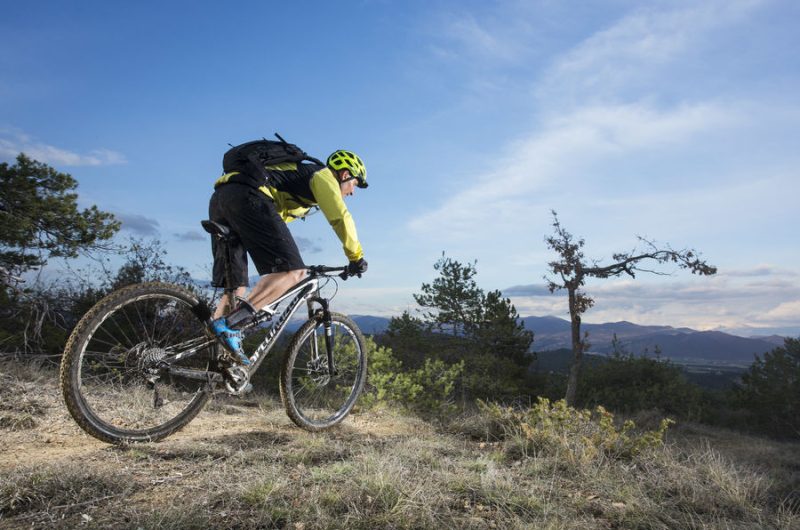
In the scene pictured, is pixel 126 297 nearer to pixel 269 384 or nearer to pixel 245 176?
pixel 245 176

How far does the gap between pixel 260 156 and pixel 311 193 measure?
1.79 ft

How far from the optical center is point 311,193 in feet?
15.4

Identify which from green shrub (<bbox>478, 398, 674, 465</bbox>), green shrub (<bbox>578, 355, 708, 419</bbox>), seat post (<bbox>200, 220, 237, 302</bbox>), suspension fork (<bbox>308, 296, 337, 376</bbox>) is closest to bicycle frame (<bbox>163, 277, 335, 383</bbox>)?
suspension fork (<bbox>308, 296, 337, 376</bbox>)

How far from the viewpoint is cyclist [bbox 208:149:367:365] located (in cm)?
416

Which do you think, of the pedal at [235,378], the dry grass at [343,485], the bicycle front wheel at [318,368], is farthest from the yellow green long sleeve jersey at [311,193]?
the dry grass at [343,485]

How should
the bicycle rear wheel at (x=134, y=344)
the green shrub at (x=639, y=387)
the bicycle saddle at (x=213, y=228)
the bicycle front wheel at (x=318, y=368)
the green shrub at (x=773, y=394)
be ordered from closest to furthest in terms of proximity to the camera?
the bicycle rear wheel at (x=134, y=344), the bicycle saddle at (x=213, y=228), the bicycle front wheel at (x=318, y=368), the green shrub at (x=639, y=387), the green shrub at (x=773, y=394)

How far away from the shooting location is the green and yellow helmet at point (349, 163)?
4.95 m

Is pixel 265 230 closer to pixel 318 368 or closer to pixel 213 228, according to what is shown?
pixel 213 228

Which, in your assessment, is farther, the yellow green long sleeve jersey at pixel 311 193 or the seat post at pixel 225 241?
the yellow green long sleeve jersey at pixel 311 193

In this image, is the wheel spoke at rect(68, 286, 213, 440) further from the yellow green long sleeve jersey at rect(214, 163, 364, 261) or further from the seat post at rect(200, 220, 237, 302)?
the yellow green long sleeve jersey at rect(214, 163, 364, 261)

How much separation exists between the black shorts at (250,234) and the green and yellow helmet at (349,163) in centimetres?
86

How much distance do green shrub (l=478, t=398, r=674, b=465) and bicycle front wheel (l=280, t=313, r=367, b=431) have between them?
67.7 inches

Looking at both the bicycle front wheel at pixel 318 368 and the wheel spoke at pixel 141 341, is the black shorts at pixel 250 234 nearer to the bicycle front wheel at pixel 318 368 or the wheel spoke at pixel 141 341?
the wheel spoke at pixel 141 341

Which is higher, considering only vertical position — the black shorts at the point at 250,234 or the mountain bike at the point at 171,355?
the black shorts at the point at 250,234
